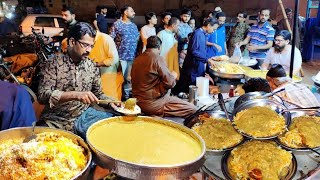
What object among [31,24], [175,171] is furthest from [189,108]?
[31,24]

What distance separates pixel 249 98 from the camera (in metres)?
2.23

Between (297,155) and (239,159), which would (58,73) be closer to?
(239,159)

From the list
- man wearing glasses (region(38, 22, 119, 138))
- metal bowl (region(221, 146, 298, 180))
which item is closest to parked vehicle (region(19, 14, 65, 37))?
man wearing glasses (region(38, 22, 119, 138))

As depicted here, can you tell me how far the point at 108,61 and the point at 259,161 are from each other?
3382 millimetres

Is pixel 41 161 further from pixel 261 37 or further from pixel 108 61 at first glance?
pixel 261 37

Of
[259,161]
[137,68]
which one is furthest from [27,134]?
[137,68]

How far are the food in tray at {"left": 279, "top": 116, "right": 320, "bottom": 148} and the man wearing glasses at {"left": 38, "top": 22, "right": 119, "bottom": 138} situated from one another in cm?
152

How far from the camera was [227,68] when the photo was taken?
185 inches

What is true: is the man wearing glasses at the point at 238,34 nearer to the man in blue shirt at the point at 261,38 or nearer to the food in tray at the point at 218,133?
the man in blue shirt at the point at 261,38

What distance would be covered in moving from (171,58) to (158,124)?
182 inches

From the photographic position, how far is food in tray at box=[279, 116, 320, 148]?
1.94m

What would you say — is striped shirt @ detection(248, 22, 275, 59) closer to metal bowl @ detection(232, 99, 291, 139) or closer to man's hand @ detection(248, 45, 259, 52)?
man's hand @ detection(248, 45, 259, 52)

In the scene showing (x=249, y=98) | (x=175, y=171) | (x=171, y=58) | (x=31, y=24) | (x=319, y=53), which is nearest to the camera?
(x=175, y=171)

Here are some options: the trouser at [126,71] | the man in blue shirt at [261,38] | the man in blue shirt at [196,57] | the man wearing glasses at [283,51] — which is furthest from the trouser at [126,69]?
the man wearing glasses at [283,51]
